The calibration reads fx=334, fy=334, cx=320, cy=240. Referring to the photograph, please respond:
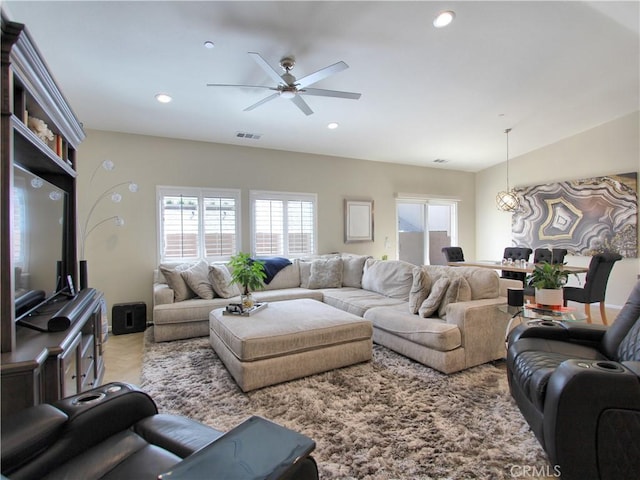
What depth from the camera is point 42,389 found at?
1489mm

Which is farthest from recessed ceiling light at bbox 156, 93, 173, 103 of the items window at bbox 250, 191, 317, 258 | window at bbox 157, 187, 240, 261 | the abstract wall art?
the abstract wall art

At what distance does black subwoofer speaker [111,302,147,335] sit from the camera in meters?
4.23

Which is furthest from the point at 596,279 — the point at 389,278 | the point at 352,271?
the point at 352,271

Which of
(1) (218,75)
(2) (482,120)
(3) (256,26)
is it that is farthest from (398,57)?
(2) (482,120)

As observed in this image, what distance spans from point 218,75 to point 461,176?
241 inches

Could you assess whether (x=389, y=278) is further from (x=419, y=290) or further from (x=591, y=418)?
(x=591, y=418)

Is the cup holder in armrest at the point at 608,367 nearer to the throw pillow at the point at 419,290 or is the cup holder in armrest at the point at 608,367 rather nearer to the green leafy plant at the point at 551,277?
the green leafy plant at the point at 551,277

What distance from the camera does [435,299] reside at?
3.14 m

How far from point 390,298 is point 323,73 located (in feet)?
8.85

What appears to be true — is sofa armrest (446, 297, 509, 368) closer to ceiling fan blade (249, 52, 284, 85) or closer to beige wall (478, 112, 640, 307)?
ceiling fan blade (249, 52, 284, 85)

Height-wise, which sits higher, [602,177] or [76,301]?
[602,177]

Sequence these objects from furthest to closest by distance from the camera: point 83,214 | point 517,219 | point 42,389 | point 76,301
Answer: point 517,219 → point 83,214 → point 76,301 → point 42,389

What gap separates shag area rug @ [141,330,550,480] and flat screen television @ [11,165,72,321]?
1.10m

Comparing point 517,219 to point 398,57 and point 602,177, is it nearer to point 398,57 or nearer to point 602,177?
point 602,177
